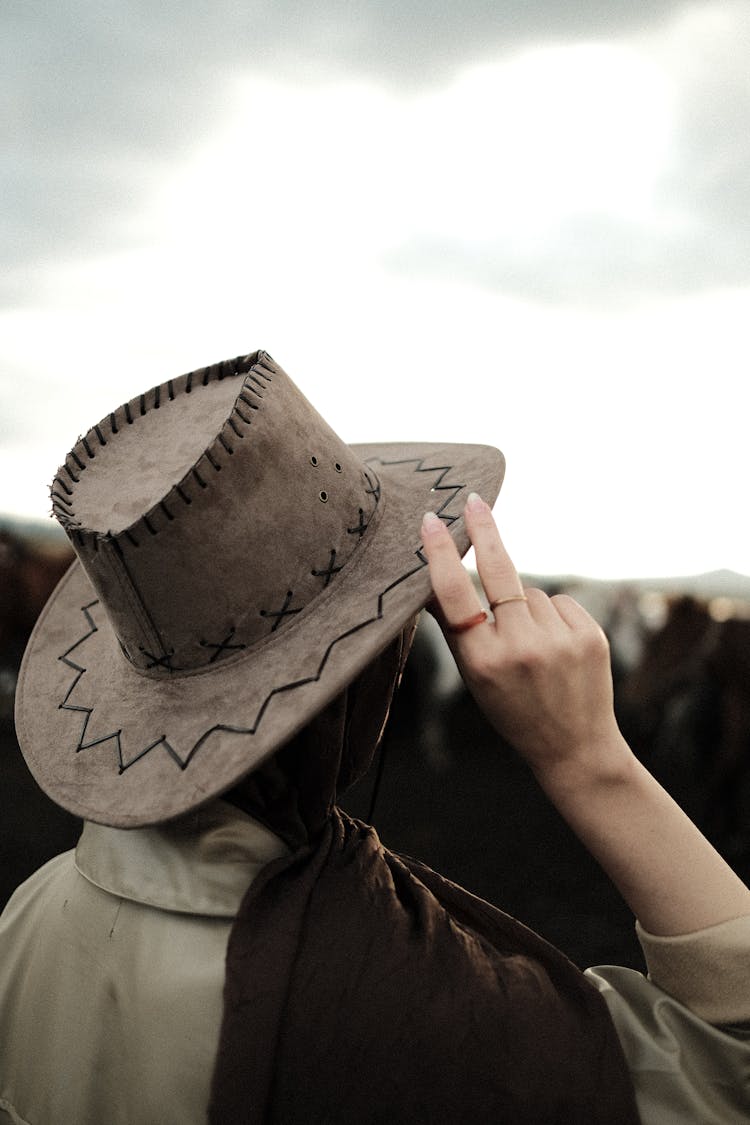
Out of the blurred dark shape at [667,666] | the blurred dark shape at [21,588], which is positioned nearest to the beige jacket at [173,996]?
the blurred dark shape at [667,666]

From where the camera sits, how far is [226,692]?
113 centimetres

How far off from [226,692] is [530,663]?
0.37 m

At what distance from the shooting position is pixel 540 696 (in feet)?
3.39

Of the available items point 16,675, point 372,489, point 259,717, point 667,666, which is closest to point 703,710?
point 667,666

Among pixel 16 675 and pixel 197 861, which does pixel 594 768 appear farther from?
pixel 16 675

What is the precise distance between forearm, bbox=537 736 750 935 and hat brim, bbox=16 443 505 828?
283mm

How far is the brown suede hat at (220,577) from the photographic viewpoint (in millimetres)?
1068

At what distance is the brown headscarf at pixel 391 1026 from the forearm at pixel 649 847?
0.13m

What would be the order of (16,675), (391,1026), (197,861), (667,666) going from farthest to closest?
1. (667,666)
2. (16,675)
3. (197,861)
4. (391,1026)

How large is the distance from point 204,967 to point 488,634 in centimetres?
48

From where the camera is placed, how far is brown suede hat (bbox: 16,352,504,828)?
3.51 feet

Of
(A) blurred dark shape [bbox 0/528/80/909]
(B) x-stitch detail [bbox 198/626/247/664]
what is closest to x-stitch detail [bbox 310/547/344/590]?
(B) x-stitch detail [bbox 198/626/247/664]

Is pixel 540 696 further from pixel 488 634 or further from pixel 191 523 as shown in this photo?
pixel 191 523

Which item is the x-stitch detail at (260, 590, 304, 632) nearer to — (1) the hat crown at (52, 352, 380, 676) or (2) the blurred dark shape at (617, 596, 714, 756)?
(1) the hat crown at (52, 352, 380, 676)
